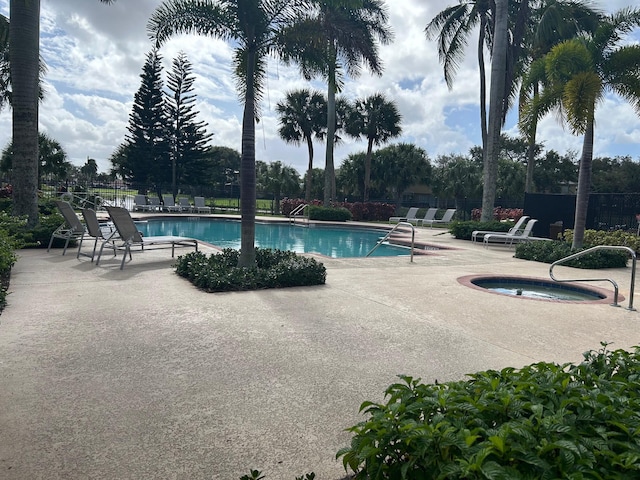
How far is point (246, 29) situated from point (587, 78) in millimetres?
6722

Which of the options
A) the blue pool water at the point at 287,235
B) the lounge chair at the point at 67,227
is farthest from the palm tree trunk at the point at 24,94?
the blue pool water at the point at 287,235

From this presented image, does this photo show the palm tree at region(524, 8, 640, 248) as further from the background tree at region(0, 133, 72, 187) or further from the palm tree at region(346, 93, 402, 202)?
the background tree at region(0, 133, 72, 187)

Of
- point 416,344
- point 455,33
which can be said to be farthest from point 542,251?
point 455,33

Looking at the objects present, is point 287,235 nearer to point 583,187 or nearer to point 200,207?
point 583,187

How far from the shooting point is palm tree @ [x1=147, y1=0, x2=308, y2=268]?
6.74 m

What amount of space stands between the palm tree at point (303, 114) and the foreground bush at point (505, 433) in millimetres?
27060

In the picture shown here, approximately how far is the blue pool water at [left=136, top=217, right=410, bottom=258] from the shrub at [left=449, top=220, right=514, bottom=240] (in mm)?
2885

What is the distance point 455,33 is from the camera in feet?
63.9

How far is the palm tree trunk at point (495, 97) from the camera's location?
50.9 ft

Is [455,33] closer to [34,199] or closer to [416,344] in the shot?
[34,199]

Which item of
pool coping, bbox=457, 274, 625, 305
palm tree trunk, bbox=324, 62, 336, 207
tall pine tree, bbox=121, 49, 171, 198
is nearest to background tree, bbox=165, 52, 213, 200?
tall pine tree, bbox=121, 49, 171, 198

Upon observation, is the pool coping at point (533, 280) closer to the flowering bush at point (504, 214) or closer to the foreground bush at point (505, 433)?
the foreground bush at point (505, 433)

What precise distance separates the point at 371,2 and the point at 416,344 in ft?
67.5

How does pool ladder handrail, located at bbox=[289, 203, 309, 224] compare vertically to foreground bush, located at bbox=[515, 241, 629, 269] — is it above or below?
above
